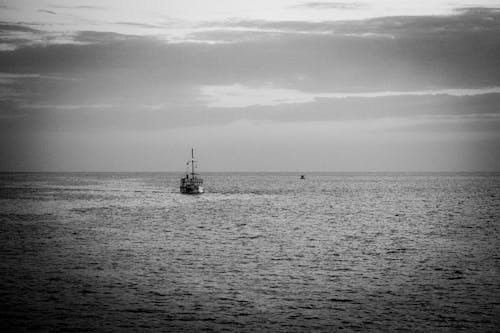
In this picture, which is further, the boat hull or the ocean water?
the boat hull

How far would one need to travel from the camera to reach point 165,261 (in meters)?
47.0

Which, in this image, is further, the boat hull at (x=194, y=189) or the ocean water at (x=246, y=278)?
the boat hull at (x=194, y=189)

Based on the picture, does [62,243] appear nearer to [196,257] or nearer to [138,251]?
[138,251]

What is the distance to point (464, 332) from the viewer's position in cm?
2745

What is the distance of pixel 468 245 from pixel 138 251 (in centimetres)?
3435

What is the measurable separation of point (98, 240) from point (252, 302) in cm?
3166

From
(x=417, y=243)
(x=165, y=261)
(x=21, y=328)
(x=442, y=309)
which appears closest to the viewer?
(x=21, y=328)

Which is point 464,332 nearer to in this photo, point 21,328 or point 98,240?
point 21,328

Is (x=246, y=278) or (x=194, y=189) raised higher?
(x=194, y=189)

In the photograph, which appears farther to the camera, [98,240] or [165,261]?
[98,240]

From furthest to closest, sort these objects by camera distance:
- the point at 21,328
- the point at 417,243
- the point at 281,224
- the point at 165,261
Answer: the point at 281,224
the point at 417,243
the point at 165,261
the point at 21,328

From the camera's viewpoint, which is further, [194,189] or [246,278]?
[194,189]

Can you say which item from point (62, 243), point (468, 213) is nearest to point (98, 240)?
point (62, 243)

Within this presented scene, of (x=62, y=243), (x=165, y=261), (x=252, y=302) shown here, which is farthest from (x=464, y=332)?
(x=62, y=243)
